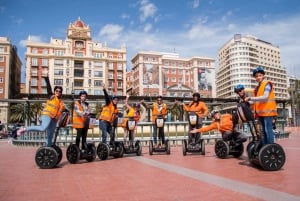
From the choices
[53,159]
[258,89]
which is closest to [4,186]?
[53,159]

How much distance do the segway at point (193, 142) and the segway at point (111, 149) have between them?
2.22 m

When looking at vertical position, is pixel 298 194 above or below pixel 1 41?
below

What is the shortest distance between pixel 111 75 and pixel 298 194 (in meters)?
78.3

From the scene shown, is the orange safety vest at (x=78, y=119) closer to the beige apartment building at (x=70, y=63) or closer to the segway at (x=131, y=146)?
the segway at (x=131, y=146)

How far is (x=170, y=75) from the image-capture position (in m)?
102

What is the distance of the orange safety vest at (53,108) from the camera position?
749 cm

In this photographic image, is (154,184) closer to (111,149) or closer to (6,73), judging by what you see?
(111,149)

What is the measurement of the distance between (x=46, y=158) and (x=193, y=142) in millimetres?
4879

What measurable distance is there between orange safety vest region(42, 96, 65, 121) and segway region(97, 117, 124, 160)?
202 cm

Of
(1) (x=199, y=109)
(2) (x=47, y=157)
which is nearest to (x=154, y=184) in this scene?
(2) (x=47, y=157)

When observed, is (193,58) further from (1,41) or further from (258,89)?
(258,89)

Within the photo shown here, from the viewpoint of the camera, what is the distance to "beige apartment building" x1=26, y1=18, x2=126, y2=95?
74.8 meters

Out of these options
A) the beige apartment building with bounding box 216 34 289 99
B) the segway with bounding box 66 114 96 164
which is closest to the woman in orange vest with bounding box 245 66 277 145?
the segway with bounding box 66 114 96 164

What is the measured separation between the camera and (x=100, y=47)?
8050cm
